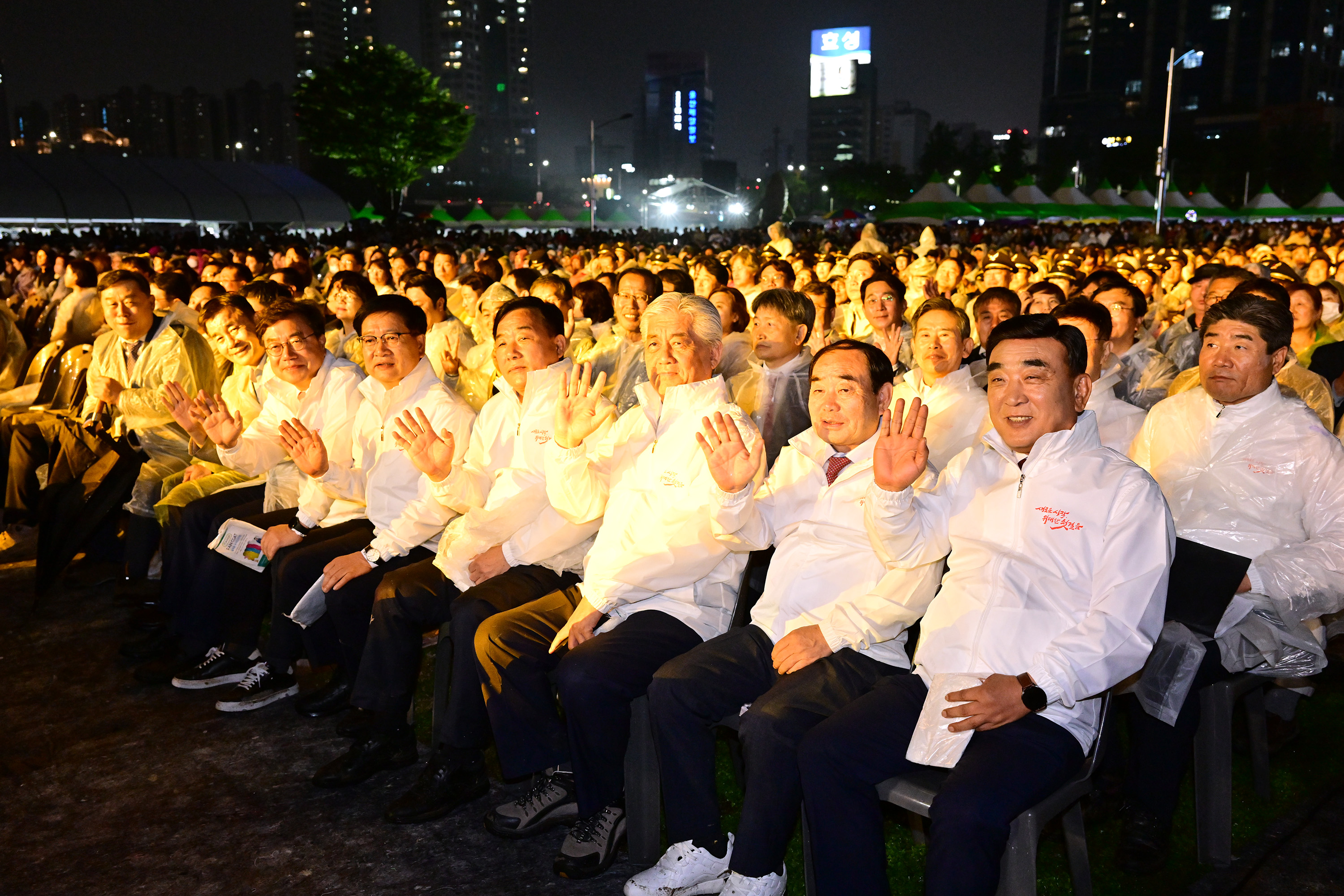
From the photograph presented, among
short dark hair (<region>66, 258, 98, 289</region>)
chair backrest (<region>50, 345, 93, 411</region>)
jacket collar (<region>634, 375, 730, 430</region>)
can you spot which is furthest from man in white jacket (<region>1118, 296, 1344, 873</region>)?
short dark hair (<region>66, 258, 98, 289</region>)

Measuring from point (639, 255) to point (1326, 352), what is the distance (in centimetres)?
1059

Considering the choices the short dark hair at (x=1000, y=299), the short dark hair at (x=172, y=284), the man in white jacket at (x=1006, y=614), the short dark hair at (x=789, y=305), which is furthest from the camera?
the short dark hair at (x=172, y=284)

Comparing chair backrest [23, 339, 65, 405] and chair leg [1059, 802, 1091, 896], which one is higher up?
chair backrest [23, 339, 65, 405]

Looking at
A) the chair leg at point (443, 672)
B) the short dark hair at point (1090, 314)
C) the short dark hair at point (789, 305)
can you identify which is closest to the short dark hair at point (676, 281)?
the short dark hair at point (789, 305)

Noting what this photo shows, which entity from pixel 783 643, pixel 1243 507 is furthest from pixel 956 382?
pixel 783 643

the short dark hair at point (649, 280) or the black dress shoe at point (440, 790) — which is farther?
the short dark hair at point (649, 280)

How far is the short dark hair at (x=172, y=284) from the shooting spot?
773 centimetres

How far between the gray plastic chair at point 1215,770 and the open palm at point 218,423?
4.50m

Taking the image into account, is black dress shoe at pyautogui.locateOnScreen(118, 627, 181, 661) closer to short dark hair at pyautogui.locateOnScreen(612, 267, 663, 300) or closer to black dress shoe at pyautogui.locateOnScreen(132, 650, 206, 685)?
black dress shoe at pyautogui.locateOnScreen(132, 650, 206, 685)

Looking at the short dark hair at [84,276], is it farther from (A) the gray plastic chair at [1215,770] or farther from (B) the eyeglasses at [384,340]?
(A) the gray plastic chair at [1215,770]

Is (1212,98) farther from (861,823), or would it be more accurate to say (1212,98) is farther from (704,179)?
(861,823)

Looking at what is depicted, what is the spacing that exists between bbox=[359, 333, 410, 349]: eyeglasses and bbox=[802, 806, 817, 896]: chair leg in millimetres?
2997

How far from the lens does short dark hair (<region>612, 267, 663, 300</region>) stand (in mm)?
6938

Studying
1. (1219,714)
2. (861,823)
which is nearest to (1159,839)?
(1219,714)
